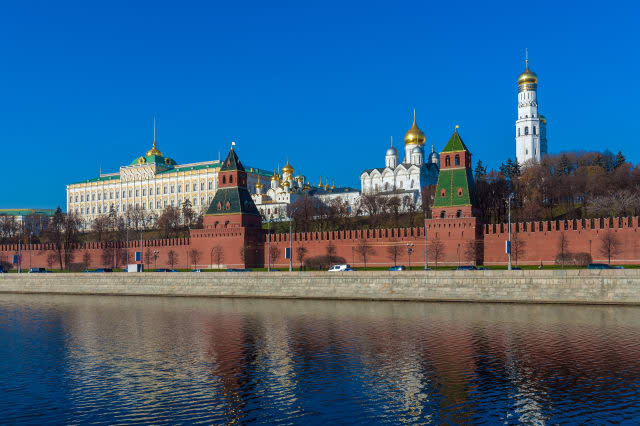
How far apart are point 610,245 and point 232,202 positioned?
83.7ft

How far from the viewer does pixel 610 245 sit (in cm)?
3888

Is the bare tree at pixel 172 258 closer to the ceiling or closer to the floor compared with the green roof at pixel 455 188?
closer to the floor

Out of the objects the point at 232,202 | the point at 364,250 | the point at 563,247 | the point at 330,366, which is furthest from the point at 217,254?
the point at 330,366

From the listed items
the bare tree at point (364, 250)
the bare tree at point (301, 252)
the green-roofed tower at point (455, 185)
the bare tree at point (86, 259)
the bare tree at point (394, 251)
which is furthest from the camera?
the bare tree at point (86, 259)

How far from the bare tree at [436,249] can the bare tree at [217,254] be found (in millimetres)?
15094

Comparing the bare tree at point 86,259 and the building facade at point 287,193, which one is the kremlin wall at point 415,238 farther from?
the building facade at point 287,193

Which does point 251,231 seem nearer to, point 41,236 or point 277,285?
point 277,285

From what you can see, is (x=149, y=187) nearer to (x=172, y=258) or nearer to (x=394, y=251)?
(x=172, y=258)

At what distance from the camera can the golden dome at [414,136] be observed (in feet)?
287

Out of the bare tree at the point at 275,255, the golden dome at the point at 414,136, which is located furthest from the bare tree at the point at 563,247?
the golden dome at the point at 414,136

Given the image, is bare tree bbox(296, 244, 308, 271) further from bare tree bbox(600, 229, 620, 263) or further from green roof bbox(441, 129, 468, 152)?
bare tree bbox(600, 229, 620, 263)

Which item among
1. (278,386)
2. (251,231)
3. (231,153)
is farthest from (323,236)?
(278,386)

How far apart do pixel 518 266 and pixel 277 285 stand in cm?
1420

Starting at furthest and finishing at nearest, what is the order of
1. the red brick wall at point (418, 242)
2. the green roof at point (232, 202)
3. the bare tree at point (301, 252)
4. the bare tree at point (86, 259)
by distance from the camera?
1. the bare tree at point (86, 259)
2. the green roof at point (232, 202)
3. the bare tree at point (301, 252)
4. the red brick wall at point (418, 242)
